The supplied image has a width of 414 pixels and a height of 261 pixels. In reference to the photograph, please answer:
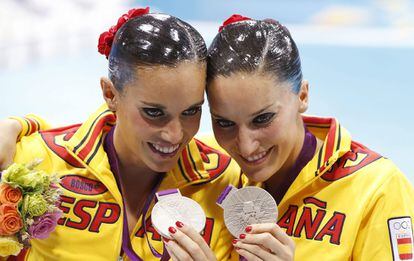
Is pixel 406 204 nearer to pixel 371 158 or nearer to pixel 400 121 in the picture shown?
pixel 371 158

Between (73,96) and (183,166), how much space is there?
9.17 ft

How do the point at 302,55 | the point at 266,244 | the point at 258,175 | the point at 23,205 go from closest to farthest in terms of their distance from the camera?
1. the point at 266,244
2. the point at 23,205
3. the point at 258,175
4. the point at 302,55

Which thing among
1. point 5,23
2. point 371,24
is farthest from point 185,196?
point 371,24

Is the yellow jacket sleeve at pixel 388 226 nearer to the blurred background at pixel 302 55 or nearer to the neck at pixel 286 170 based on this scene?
the neck at pixel 286 170

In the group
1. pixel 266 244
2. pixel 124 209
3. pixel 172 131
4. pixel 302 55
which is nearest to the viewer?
pixel 266 244

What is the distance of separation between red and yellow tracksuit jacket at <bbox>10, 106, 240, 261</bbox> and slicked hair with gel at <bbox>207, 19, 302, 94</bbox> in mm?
448

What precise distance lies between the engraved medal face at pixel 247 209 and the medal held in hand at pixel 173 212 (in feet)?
0.34

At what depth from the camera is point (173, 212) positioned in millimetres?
2553

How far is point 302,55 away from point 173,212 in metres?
3.80

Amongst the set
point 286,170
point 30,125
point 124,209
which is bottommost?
point 124,209

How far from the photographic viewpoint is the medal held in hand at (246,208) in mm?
2600

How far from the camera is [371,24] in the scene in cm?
664

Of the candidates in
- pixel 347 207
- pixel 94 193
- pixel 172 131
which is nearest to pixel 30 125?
pixel 94 193

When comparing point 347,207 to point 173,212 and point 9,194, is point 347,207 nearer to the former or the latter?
point 173,212
